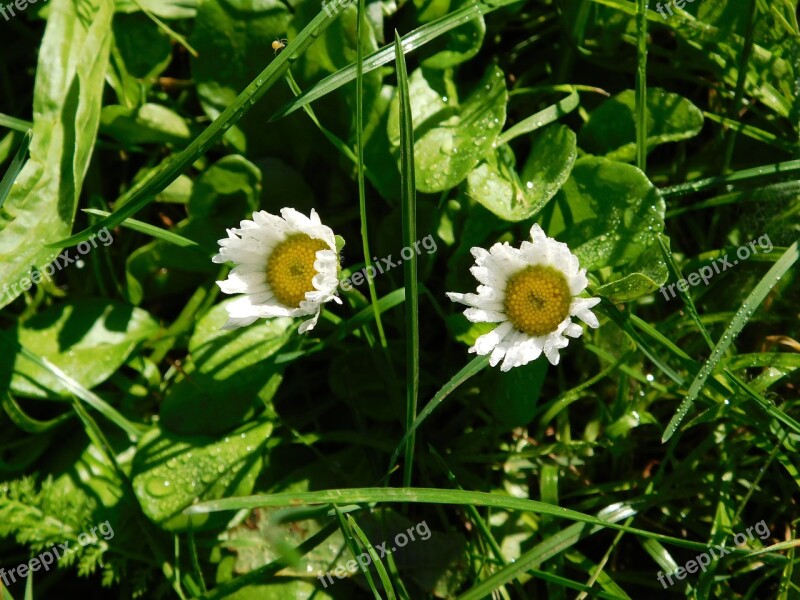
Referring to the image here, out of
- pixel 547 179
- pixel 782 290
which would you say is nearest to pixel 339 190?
pixel 547 179

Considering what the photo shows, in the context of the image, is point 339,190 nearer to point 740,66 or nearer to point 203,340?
point 203,340

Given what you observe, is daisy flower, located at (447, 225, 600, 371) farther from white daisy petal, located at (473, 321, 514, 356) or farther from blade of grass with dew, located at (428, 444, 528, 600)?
blade of grass with dew, located at (428, 444, 528, 600)

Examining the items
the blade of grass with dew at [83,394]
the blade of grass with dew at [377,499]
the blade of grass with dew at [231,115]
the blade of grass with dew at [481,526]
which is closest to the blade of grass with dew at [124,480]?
the blade of grass with dew at [83,394]

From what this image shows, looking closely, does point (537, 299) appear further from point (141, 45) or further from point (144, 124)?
point (141, 45)

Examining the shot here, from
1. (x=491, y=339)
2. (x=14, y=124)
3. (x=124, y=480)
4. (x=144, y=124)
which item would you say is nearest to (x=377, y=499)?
(x=491, y=339)

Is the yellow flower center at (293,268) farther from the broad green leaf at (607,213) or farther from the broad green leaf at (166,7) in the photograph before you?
the broad green leaf at (166,7)
